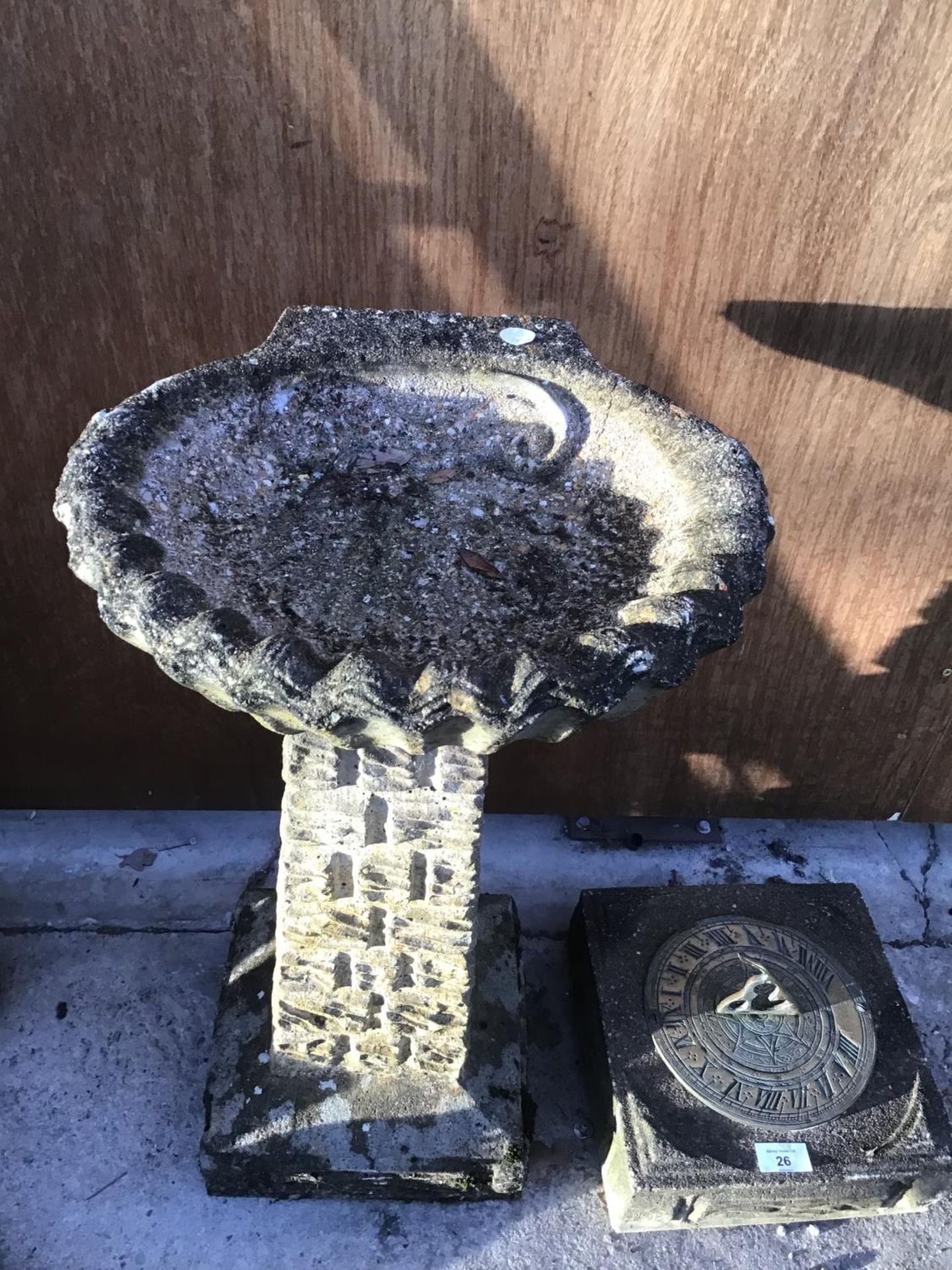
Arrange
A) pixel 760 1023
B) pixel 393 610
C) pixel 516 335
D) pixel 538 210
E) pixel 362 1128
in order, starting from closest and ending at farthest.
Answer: pixel 393 610, pixel 516 335, pixel 538 210, pixel 362 1128, pixel 760 1023

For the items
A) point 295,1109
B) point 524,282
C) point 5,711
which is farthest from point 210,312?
point 295,1109

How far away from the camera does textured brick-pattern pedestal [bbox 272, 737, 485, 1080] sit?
6.53 feet

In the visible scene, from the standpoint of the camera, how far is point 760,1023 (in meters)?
2.66

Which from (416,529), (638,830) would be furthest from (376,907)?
(638,830)

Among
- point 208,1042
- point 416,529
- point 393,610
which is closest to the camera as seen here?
point 393,610

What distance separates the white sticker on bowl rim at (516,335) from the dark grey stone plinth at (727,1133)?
1737 millimetres

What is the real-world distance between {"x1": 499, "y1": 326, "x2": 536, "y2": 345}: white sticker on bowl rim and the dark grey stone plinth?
68.4 inches

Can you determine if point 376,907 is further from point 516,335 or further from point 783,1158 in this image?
point 516,335

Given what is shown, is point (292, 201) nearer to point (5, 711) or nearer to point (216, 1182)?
point (5, 711)

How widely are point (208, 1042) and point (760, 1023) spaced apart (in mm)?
1677

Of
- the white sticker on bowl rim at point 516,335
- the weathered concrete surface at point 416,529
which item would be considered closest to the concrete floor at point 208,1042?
the weathered concrete surface at point 416,529

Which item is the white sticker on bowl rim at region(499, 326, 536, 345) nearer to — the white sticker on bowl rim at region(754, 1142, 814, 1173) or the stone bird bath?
the stone bird bath

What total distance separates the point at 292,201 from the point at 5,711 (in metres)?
2.03

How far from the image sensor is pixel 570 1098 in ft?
9.45
